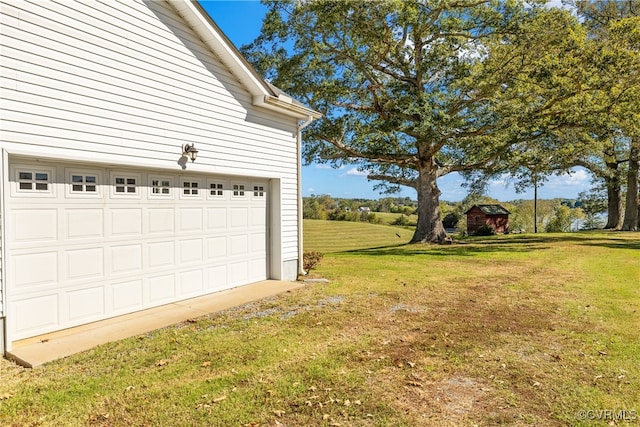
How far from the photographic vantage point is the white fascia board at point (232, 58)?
22.6ft

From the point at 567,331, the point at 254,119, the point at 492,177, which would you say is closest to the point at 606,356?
the point at 567,331

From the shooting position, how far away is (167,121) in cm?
664

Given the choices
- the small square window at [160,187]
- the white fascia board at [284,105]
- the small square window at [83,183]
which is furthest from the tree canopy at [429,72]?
the small square window at [83,183]

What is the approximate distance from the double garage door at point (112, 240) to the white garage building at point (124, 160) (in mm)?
19

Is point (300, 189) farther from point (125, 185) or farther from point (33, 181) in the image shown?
point (33, 181)

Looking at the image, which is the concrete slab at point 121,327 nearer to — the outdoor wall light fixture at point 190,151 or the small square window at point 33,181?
the small square window at point 33,181

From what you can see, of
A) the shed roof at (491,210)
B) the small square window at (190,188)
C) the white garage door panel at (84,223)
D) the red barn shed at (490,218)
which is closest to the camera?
the white garage door panel at (84,223)

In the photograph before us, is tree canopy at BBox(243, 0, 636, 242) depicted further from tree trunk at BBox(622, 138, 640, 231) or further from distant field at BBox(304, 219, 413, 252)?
distant field at BBox(304, 219, 413, 252)

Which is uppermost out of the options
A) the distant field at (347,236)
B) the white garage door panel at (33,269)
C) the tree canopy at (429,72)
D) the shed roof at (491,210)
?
the tree canopy at (429,72)

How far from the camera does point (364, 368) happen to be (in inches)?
171

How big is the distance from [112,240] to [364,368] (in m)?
4.36

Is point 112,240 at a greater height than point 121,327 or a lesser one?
greater

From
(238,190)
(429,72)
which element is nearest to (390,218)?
(429,72)

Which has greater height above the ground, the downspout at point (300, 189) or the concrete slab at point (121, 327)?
the downspout at point (300, 189)
